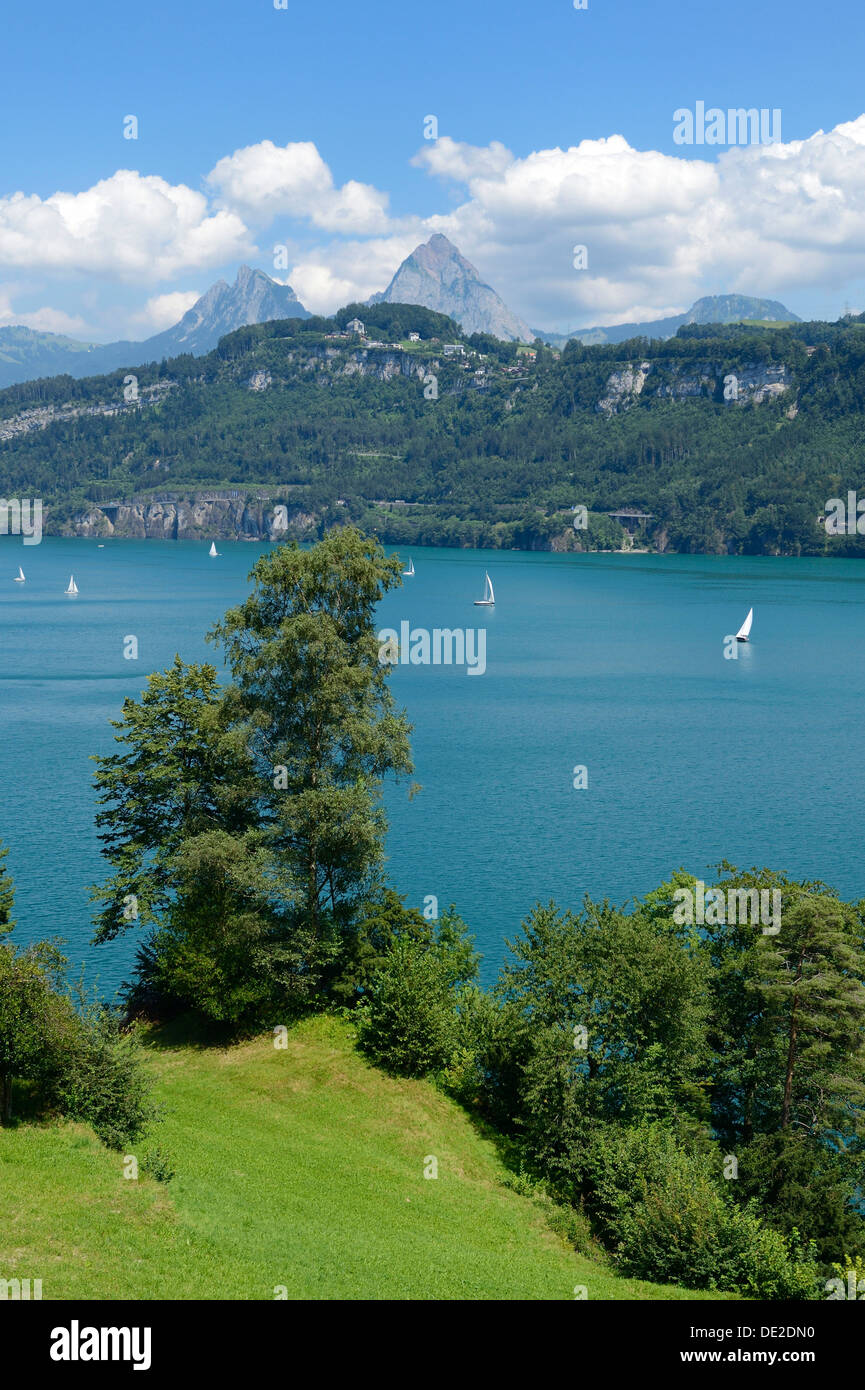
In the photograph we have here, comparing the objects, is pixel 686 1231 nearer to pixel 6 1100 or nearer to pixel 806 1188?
pixel 806 1188

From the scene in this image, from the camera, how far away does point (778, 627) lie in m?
153

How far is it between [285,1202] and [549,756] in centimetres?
5740

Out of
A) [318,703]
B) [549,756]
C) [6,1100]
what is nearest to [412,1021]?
[318,703]

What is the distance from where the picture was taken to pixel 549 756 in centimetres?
7850

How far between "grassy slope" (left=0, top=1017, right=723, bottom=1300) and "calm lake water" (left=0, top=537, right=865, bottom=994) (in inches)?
517

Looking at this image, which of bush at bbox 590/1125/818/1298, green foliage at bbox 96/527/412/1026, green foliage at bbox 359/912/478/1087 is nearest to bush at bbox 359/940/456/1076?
green foliage at bbox 359/912/478/1087

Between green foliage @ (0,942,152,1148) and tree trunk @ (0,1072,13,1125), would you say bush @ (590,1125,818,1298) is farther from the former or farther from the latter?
tree trunk @ (0,1072,13,1125)

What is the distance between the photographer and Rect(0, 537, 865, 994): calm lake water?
51.7m

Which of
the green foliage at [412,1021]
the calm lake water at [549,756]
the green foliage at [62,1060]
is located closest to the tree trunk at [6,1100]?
the green foliage at [62,1060]

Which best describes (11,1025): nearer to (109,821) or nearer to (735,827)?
(109,821)

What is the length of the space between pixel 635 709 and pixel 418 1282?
81935mm

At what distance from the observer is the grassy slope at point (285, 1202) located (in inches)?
713
